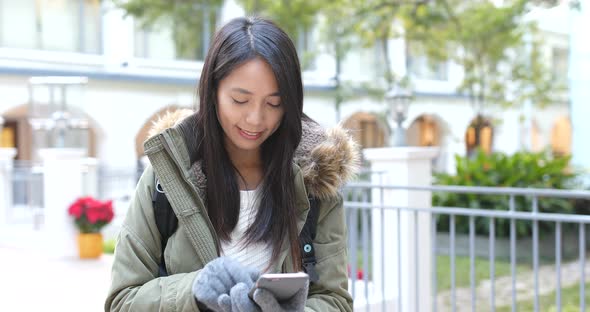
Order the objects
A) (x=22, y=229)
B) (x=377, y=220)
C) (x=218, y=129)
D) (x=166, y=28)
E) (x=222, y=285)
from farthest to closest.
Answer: (x=166, y=28), (x=22, y=229), (x=377, y=220), (x=218, y=129), (x=222, y=285)

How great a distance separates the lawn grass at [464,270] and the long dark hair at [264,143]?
7.17 meters

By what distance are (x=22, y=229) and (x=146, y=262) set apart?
36.9ft

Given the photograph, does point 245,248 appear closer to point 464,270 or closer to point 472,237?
point 472,237

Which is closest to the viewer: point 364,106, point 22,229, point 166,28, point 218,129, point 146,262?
point 146,262

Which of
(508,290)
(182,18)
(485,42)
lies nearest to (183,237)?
(508,290)

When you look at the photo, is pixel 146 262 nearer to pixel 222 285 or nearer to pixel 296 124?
pixel 222 285

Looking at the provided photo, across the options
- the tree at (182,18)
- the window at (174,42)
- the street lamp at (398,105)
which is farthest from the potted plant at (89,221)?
the window at (174,42)

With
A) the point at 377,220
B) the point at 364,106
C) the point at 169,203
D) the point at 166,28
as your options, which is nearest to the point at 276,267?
the point at 169,203

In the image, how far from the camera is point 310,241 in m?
1.77

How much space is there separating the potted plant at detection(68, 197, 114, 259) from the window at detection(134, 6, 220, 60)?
8269mm

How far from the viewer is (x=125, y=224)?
1.69 metres

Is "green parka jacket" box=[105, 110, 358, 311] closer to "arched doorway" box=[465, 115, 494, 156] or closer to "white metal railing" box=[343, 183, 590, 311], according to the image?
"white metal railing" box=[343, 183, 590, 311]

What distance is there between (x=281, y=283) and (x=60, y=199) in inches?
347

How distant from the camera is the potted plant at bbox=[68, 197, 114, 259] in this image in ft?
31.0
